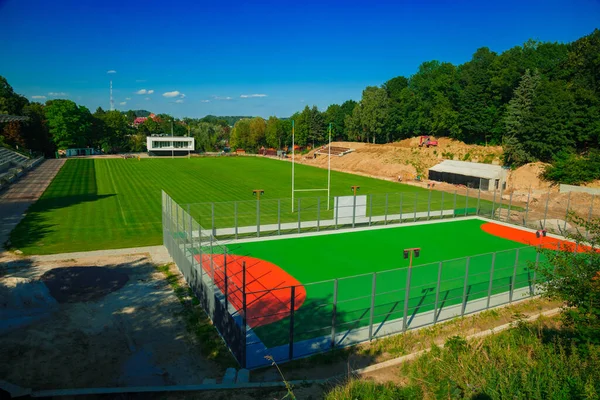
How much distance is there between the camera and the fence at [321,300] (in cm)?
1177

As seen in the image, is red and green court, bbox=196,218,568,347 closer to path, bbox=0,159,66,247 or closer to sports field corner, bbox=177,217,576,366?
sports field corner, bbox=177,217,576,366

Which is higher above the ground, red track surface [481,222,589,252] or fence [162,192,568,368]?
fence [162,192,568,368]

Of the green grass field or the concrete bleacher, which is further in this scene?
the concrete bleacher

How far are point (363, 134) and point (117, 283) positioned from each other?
8234 cm

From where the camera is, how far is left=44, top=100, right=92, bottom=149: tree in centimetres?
8788

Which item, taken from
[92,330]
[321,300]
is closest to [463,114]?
[321,300]

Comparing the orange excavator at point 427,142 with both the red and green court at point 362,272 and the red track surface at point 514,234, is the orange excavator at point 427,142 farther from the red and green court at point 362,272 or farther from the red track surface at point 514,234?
the red track surface at point 514,234

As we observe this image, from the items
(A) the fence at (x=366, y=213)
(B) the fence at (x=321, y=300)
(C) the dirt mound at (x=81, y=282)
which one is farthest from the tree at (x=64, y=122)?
(B) the fence at (x=321, y=300)

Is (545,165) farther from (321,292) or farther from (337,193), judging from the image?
(321,292)

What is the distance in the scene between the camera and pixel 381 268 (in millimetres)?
19734

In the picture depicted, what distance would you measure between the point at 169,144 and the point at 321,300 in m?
88.1

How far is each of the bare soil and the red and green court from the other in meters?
2.30

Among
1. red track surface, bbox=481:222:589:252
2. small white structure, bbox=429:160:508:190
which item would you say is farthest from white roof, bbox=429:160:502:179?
red track surface, bbox=481:222:589:252

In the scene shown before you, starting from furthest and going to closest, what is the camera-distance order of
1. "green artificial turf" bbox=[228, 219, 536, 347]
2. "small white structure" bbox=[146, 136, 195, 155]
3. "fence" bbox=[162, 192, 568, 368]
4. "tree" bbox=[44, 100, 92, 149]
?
"small white structure" bbox=[146, 136, 195, 155] < "tree" bbox=[44, 100, 92, 149] < "green artificial turf" bbox=[228, 219, 536, 347] < "fence" bbox=[162, 192, 568, 368]
